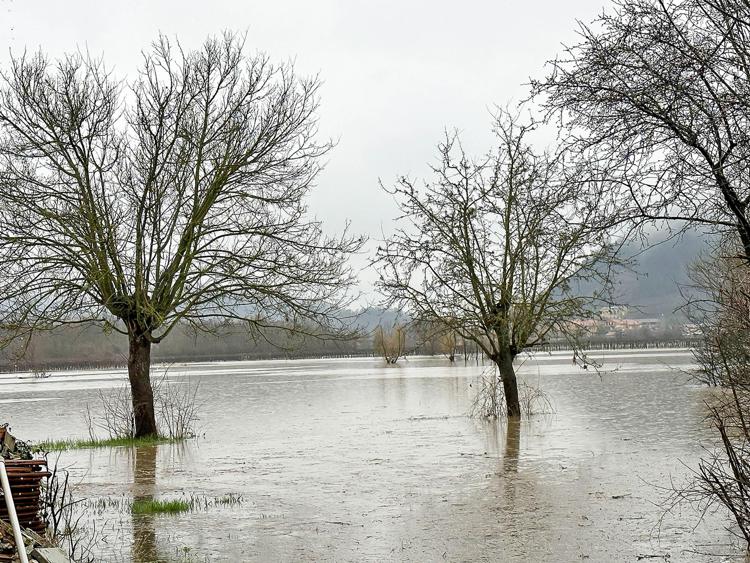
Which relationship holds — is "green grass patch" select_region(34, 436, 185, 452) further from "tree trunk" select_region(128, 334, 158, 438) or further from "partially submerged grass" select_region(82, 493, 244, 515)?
"partially submerged grass" select_region(82, 493, 244, 515)

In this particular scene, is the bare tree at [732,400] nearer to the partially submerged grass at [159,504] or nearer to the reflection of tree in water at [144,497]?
the reflection of tree in water at [144,497]

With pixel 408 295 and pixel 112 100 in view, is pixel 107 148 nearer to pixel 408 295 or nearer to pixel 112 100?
pixel 112 100


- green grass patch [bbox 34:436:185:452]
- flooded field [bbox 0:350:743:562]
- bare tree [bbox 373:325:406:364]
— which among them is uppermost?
bare tree [bbox 373:325:406:364]

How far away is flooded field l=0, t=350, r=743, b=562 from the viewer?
28.7 feet

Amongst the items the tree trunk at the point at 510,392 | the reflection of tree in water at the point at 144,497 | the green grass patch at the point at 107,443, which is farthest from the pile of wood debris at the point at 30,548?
the tree trunk at the point at 510,392

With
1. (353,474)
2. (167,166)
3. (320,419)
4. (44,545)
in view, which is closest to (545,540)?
(44,545)

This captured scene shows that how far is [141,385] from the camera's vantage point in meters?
19.5

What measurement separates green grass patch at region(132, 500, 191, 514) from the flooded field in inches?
7.7

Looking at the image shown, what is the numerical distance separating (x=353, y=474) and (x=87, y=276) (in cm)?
719

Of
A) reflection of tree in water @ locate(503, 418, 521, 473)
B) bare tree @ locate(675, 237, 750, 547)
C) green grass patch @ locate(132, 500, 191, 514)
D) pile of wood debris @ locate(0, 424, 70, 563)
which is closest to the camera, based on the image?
pile of wood debris @ locate(0, 424, 70, 563)

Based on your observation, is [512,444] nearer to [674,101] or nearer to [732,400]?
[732,400]

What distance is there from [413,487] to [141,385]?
9.09 meters

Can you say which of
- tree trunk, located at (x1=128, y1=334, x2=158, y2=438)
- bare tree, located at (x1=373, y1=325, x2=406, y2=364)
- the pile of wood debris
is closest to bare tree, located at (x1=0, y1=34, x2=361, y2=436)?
tree trunk, located at (x1=128, y1=334, x2=158, y2=438)

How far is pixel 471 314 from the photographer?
20547mm
